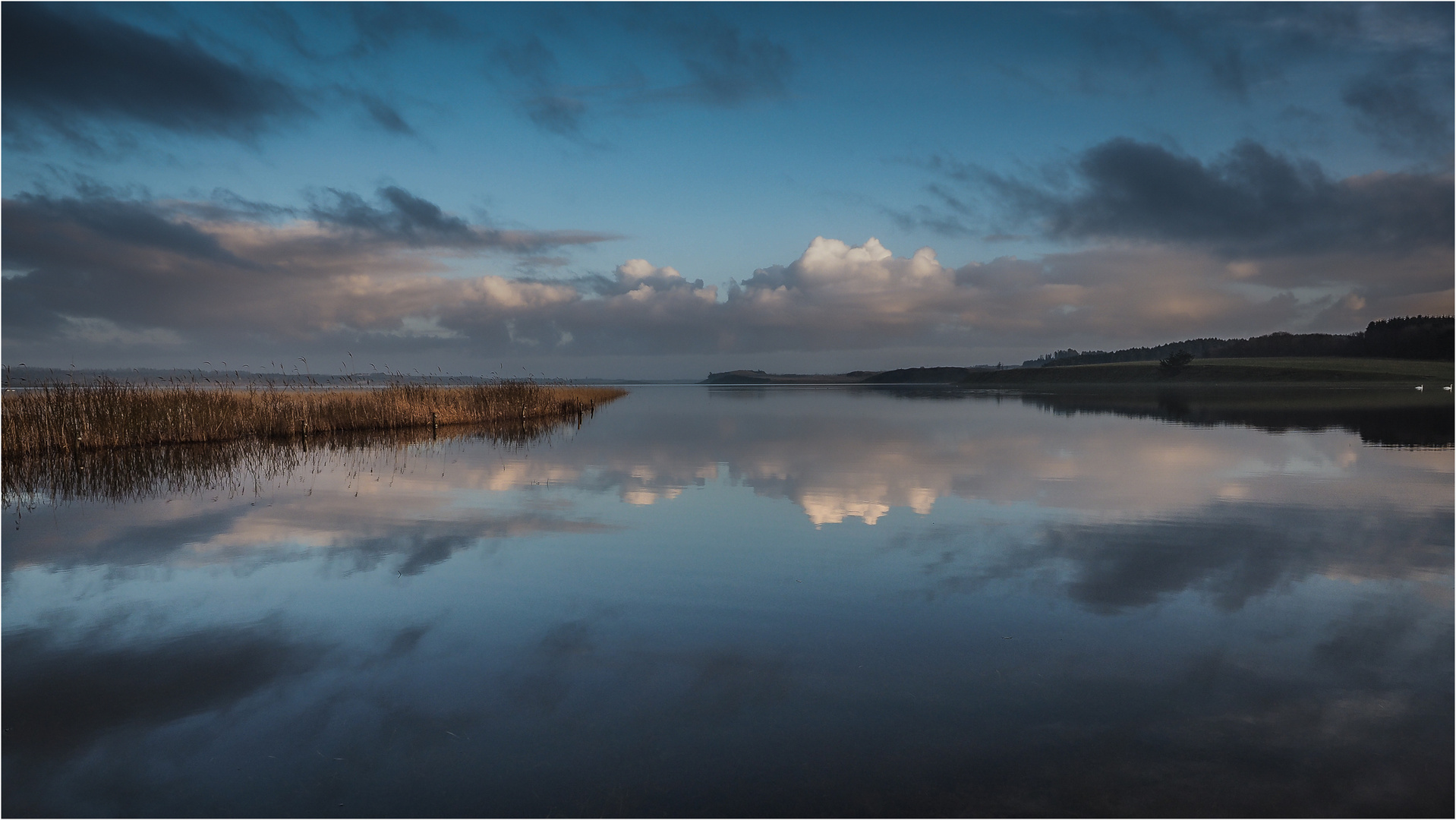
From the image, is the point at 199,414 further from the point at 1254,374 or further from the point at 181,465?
the point at 1254,374

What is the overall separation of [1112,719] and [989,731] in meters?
0.67

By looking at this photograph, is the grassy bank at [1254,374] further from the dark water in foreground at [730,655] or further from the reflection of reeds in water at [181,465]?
the reflection of reeds in water at [181,465]

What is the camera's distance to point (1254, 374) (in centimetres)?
9706

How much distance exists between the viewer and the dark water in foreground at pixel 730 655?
3271 mm

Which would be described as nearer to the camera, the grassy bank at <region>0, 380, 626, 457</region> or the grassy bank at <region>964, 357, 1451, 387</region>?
the grassy bank at <region>0, 380, 626, 457</region>

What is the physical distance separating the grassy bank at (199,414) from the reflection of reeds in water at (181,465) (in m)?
0.38

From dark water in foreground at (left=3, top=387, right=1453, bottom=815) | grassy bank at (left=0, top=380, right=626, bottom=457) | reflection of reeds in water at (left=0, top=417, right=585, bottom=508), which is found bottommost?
dark water in foreground at (left=3, top=387, right=1453, bottom=815)

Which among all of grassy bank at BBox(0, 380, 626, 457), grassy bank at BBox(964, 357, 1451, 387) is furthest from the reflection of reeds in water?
grassy bank at BBox(964, 357, 1451, 387)

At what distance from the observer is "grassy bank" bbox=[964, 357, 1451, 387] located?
8319 cm

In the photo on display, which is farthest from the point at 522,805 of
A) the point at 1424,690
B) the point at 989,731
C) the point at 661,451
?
the point at 661,451

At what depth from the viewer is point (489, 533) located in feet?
28.0

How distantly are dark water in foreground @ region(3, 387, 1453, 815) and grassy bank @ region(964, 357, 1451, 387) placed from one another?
3515 inches

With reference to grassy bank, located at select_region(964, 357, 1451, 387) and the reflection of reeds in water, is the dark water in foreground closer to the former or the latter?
the reflection of reeds in water

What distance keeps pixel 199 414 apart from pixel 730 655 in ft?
64.4
